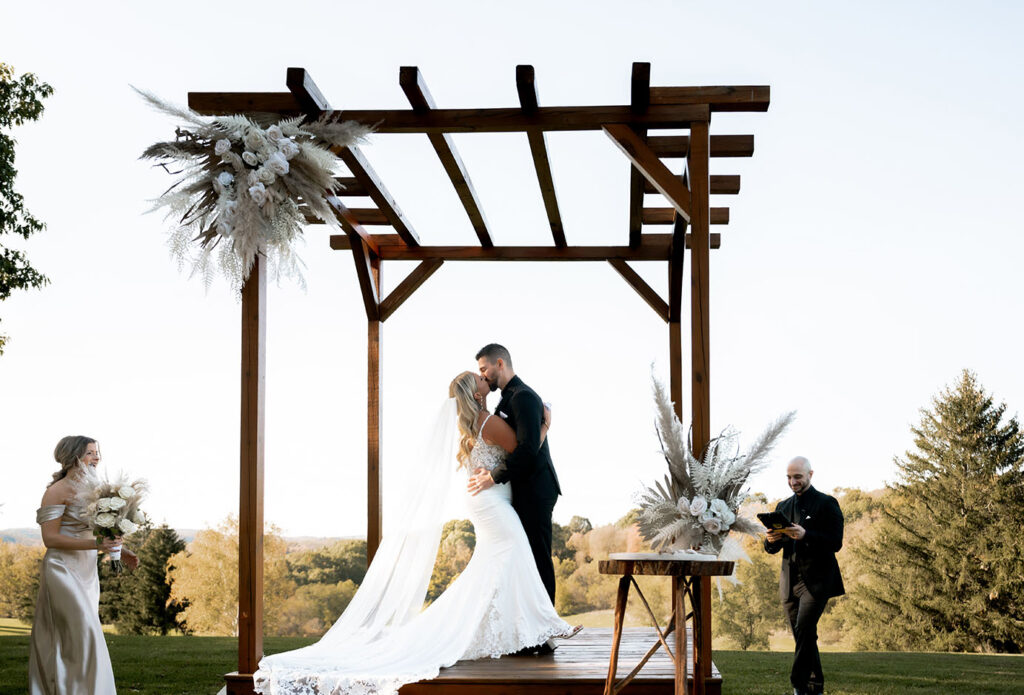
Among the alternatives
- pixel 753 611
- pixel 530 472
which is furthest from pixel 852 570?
pixel 530 472

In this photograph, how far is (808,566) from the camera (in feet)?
20.6

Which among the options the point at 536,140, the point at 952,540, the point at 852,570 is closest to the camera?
the point at 536,140

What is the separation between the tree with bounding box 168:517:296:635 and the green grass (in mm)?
3997

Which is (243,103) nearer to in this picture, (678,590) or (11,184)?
(678,590)

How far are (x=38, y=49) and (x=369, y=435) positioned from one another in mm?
11542

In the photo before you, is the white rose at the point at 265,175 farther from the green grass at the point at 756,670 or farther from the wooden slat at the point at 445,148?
the green grass at the point at 756,670

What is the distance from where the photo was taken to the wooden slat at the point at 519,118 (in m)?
5.29

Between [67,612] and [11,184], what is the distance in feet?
24.6

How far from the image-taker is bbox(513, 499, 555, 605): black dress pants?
6090 millimetres

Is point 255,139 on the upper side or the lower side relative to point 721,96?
lower

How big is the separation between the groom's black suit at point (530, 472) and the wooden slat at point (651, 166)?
133cm

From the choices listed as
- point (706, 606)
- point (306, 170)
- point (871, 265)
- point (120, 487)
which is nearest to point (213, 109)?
point (306, 170)

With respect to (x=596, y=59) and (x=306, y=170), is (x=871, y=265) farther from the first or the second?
(x=306, y=170)

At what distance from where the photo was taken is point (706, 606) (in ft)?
16.4
